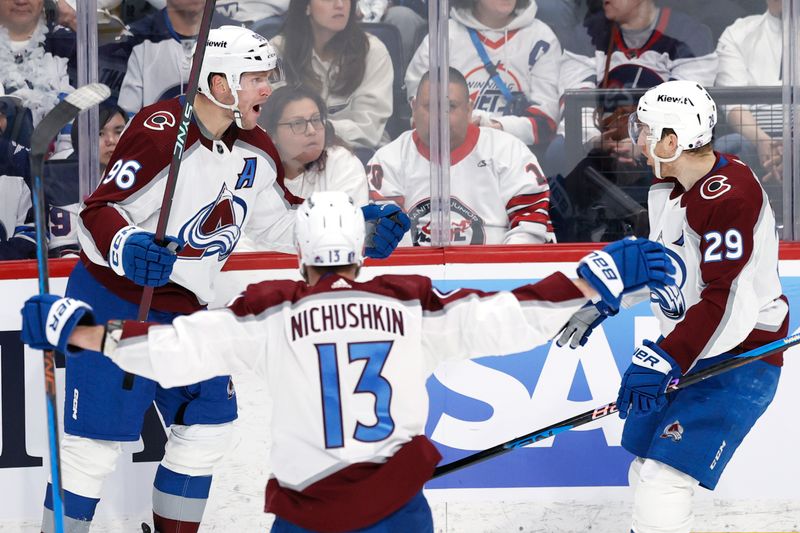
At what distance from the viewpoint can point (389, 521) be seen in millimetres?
2457

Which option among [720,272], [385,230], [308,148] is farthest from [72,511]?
[720,272]

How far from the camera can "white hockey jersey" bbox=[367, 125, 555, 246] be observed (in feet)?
12.6

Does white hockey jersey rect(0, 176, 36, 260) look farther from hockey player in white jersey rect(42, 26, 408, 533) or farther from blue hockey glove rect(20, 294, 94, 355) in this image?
blue hockey glove rect(20, 294, 94, 355)

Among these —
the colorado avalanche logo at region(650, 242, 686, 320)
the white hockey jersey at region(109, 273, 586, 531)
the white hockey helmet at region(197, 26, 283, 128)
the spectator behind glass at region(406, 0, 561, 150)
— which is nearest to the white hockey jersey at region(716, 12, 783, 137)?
the spectator behind glass at region(406, 0, 561, 150)

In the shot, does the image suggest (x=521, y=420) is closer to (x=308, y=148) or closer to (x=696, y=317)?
(x=696, y=317)

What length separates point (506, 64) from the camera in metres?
3.87

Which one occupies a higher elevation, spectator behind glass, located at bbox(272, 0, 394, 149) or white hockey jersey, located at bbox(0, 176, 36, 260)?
spectator behind glass, located at bbox(272, 0, 394, 149)

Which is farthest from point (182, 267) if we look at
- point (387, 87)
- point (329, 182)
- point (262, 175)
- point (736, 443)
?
point (736, 443)

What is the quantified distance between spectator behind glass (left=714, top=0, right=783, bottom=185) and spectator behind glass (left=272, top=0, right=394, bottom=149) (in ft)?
3.50

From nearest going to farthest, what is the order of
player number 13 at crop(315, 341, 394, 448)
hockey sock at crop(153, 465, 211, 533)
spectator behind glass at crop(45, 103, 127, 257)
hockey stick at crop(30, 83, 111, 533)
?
player number 13 at crop(315, 341, 394, 448)
hockey stick at crop(30, 83, 111, 533)
hockey sock at crop(153, 465, 211, 533)
spectator behind glass at crop(45, 103, 127, 257)

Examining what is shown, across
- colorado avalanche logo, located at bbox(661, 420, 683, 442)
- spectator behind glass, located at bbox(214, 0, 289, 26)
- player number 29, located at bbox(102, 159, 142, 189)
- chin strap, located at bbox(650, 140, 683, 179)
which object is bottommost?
colorado avalanche logo, located at bbox(661, 420, 683, 442)

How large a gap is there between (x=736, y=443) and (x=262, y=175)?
56.9 inches

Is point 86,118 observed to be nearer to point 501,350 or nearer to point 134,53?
point 134,53

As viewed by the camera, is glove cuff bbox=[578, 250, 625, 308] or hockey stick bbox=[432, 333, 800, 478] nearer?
glove cuff bbox=[578, 250, 625, 308]
